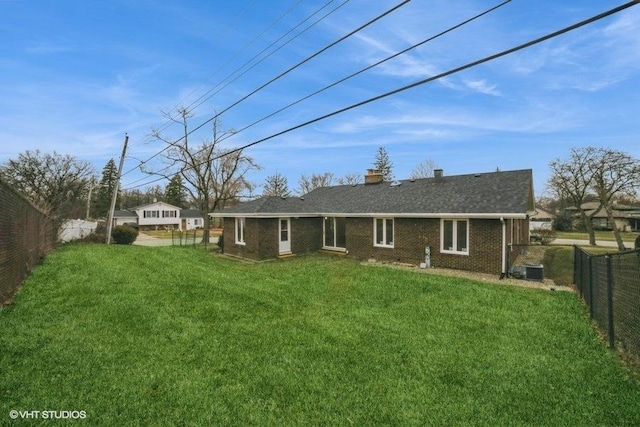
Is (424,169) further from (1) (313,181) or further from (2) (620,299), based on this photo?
(2) (620,299)

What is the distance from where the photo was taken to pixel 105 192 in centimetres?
6288

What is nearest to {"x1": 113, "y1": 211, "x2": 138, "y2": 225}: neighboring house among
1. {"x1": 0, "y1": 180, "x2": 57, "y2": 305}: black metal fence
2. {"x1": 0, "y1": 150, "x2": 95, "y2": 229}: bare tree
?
{"x1": 0, "y1": 150, "x2": 95, "y2": 229}: bare tree

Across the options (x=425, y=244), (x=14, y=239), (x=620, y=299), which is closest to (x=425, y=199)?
(x=425, y=244)

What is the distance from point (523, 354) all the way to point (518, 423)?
221 cm

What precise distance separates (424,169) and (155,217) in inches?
1698

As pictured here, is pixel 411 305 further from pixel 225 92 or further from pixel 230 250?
pixel 230 250

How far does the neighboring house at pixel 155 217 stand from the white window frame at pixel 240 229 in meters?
40.6

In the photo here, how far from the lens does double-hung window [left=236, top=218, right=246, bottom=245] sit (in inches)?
757

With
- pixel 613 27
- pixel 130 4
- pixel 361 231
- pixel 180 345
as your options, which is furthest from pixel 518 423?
pixel 361 231

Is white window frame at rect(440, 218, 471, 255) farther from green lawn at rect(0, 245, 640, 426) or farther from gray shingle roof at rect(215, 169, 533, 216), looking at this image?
green lawn at rect(0, 245, 640, 426)

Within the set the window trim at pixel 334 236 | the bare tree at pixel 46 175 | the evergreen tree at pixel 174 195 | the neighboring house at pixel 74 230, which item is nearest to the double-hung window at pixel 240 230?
the window trim at pixel 334 236

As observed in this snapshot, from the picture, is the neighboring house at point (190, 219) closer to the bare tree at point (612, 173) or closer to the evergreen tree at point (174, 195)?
the evergreen tree at point (174, 195)

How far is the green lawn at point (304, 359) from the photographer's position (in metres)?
3.67

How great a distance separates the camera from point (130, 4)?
26.1ft
